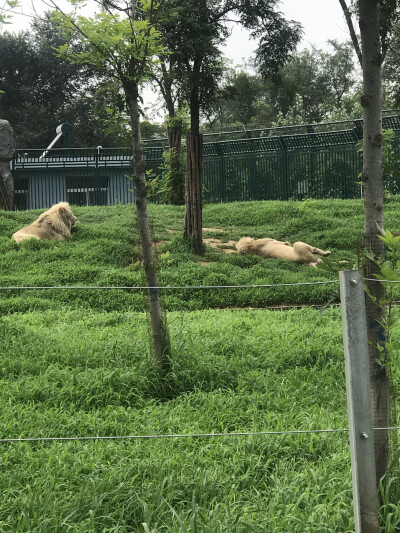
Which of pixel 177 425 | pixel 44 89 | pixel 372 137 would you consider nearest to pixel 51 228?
pixel 177 425

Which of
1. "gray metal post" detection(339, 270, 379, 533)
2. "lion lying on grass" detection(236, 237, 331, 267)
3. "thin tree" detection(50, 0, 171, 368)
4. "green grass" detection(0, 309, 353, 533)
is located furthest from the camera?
"lion lying on grass" detection(236, 237, 331, 267)

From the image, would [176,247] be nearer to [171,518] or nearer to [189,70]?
A: [189,70]

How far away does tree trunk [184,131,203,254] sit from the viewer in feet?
38.8

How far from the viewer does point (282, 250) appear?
1159cm

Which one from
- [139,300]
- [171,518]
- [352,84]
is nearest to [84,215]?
[139,300]

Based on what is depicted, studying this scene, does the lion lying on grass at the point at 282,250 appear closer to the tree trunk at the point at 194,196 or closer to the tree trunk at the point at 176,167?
the tree trunk at the point at 194,196

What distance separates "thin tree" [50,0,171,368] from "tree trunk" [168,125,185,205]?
37.0 ft

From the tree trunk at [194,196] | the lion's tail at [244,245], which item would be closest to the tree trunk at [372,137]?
the tree trunk at [194,196]

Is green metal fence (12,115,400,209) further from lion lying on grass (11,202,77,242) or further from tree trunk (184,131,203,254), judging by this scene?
lion lying on grass (11,202,77,242)

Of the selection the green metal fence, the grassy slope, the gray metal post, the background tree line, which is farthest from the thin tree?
the background tree line

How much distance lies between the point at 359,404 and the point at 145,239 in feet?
12.3

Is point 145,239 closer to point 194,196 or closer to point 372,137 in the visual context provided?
point 372,137

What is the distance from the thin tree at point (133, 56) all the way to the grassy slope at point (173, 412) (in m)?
0.49

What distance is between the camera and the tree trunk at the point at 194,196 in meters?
11.8
